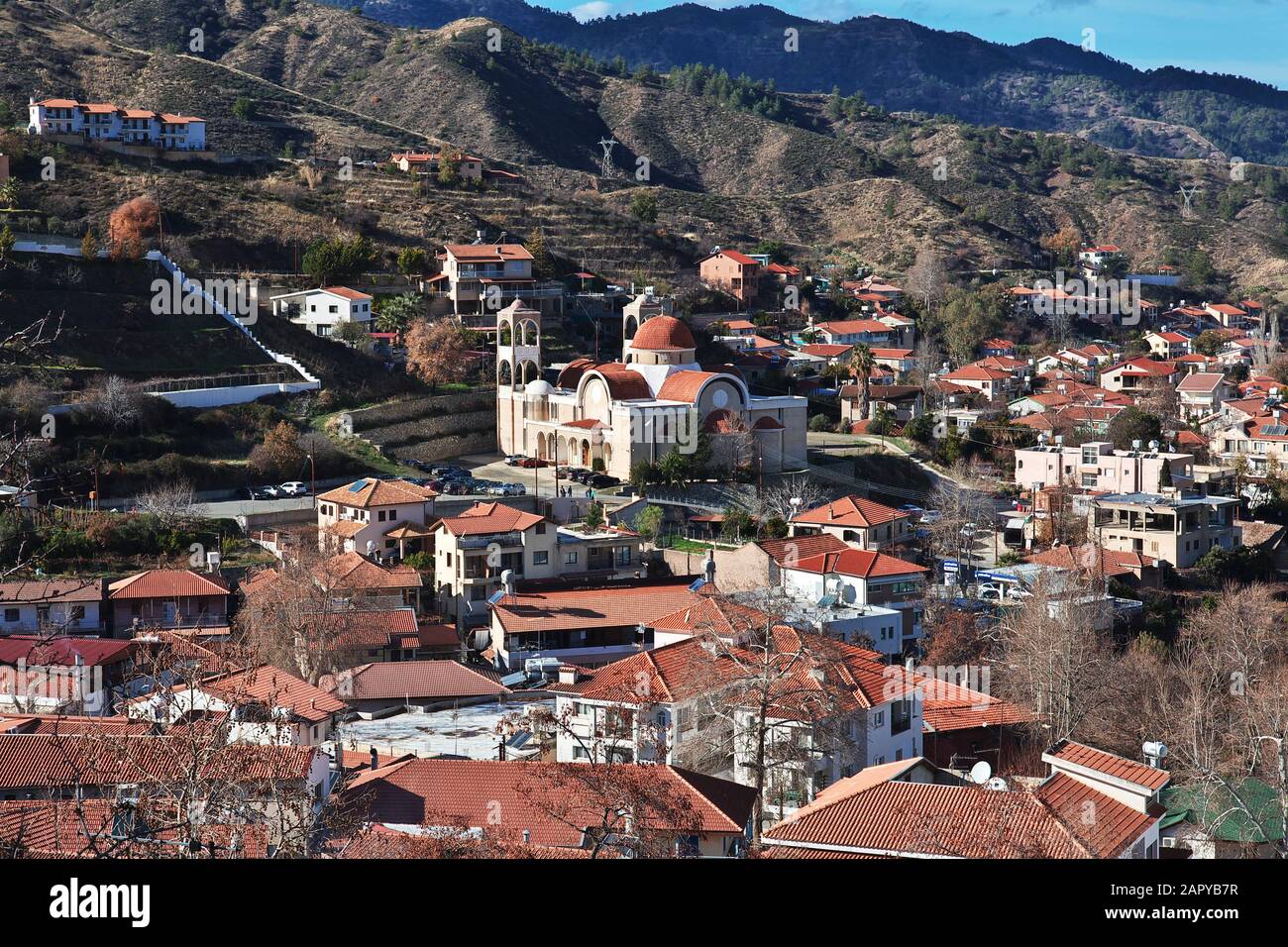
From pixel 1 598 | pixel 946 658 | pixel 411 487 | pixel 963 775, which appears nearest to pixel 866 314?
pixel 411 487

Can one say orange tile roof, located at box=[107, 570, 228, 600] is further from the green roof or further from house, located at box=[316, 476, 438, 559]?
the green roof

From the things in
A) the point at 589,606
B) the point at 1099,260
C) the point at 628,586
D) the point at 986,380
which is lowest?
the point at 589,606

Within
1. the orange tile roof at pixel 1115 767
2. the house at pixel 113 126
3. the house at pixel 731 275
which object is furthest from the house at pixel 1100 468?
the house at pixel 113 126

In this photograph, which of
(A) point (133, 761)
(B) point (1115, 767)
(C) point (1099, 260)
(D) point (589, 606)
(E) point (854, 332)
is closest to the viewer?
(A) point (133, 761)

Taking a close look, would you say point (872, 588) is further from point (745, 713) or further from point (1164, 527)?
point (745, 713)

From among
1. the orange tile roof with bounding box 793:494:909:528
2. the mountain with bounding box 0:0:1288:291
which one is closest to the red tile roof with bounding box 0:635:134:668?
the orange tile roof with bounding box 793:494:909:528

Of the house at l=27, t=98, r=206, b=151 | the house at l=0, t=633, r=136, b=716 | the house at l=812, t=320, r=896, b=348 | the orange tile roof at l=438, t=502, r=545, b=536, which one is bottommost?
the house at l=0, t=633, r=136, b=716

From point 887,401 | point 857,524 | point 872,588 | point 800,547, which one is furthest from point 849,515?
point 887,401
